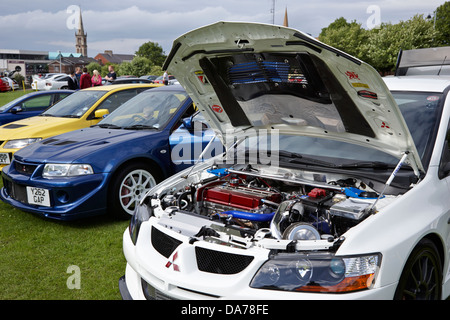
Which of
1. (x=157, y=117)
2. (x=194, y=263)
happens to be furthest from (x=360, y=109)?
(x=157, y=117)

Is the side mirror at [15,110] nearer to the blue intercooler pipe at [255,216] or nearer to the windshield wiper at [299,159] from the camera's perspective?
the windshield wiper at [299,159]

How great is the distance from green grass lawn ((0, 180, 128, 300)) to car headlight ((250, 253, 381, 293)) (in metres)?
1.74

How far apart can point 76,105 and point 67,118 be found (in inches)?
16.0

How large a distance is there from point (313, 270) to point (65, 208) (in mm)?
3373

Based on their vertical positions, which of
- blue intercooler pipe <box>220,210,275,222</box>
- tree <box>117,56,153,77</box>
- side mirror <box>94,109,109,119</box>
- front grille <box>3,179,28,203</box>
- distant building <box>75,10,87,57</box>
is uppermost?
distant building <box>75,10,87,57</box>

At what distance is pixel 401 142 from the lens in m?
2.73

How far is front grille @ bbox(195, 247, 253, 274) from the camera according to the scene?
7.44 ft

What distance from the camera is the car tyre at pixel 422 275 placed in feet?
7.52

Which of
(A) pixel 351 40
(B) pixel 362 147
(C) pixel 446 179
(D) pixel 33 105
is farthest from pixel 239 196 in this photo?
(A) pixel 351 40

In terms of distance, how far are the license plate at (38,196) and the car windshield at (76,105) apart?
2.67 metres

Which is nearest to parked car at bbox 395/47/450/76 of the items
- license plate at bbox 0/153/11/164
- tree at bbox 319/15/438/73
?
license plate at bbox 0/153/11/164

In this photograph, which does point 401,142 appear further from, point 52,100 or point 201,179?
point 52,100

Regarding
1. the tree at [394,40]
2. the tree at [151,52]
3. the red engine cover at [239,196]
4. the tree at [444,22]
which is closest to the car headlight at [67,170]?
the red engine cover at [239,196]

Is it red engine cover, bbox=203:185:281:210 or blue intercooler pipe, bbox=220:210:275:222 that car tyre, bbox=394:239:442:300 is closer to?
blue intercooler pipe, bbox=220:210:275:222
